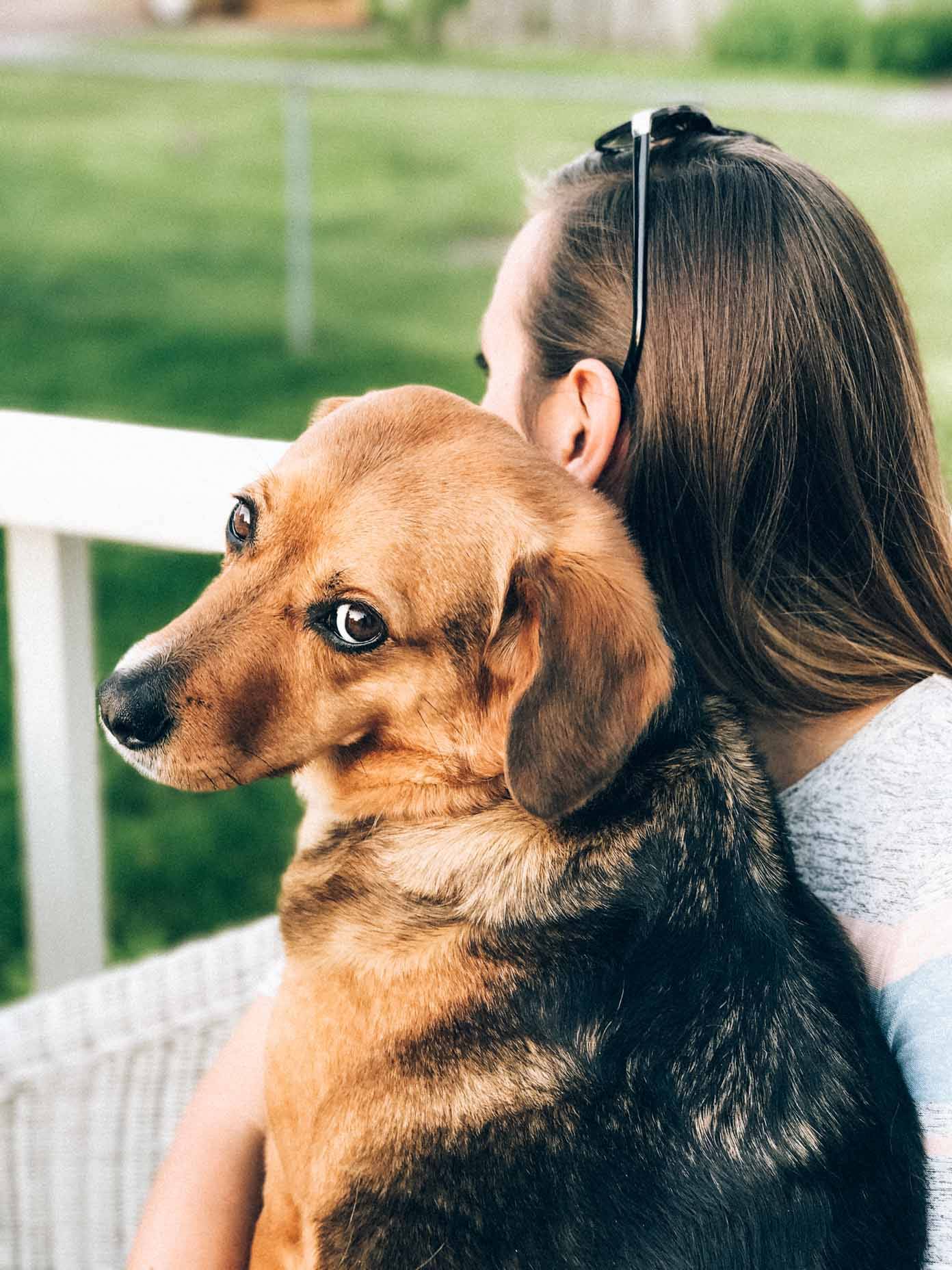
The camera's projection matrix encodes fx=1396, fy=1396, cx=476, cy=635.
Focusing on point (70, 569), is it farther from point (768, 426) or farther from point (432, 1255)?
point (432, 1255)

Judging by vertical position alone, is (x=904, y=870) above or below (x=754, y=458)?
below

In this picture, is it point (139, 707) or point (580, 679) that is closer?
point (580, 679)

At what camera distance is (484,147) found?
13883 millimetres

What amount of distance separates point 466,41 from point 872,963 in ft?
61.9

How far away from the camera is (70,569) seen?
8.05ft

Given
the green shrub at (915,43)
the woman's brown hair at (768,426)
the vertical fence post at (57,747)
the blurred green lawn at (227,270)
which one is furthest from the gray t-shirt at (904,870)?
the green shrub at (915,43)

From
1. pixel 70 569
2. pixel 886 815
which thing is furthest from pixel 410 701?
pixel 70 569

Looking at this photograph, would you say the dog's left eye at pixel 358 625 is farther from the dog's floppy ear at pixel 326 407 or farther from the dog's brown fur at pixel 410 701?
the dog's floppy ear at pixel 326 407

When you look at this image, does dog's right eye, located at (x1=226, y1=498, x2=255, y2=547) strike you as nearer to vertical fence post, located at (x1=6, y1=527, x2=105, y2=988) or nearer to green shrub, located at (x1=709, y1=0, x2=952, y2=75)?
vertical fence post, located at (x1=6, y1=527, x2=105, y2=988)

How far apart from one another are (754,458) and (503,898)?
0.70m

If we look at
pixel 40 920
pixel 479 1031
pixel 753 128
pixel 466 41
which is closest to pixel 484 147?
pixel 753 128

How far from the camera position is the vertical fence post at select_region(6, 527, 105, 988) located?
2.46 m

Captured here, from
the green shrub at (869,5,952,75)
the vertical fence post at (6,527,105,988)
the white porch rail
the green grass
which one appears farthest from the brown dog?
the green shrub at (869,5,952,75)

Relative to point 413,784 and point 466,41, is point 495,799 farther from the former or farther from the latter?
point 466,41
